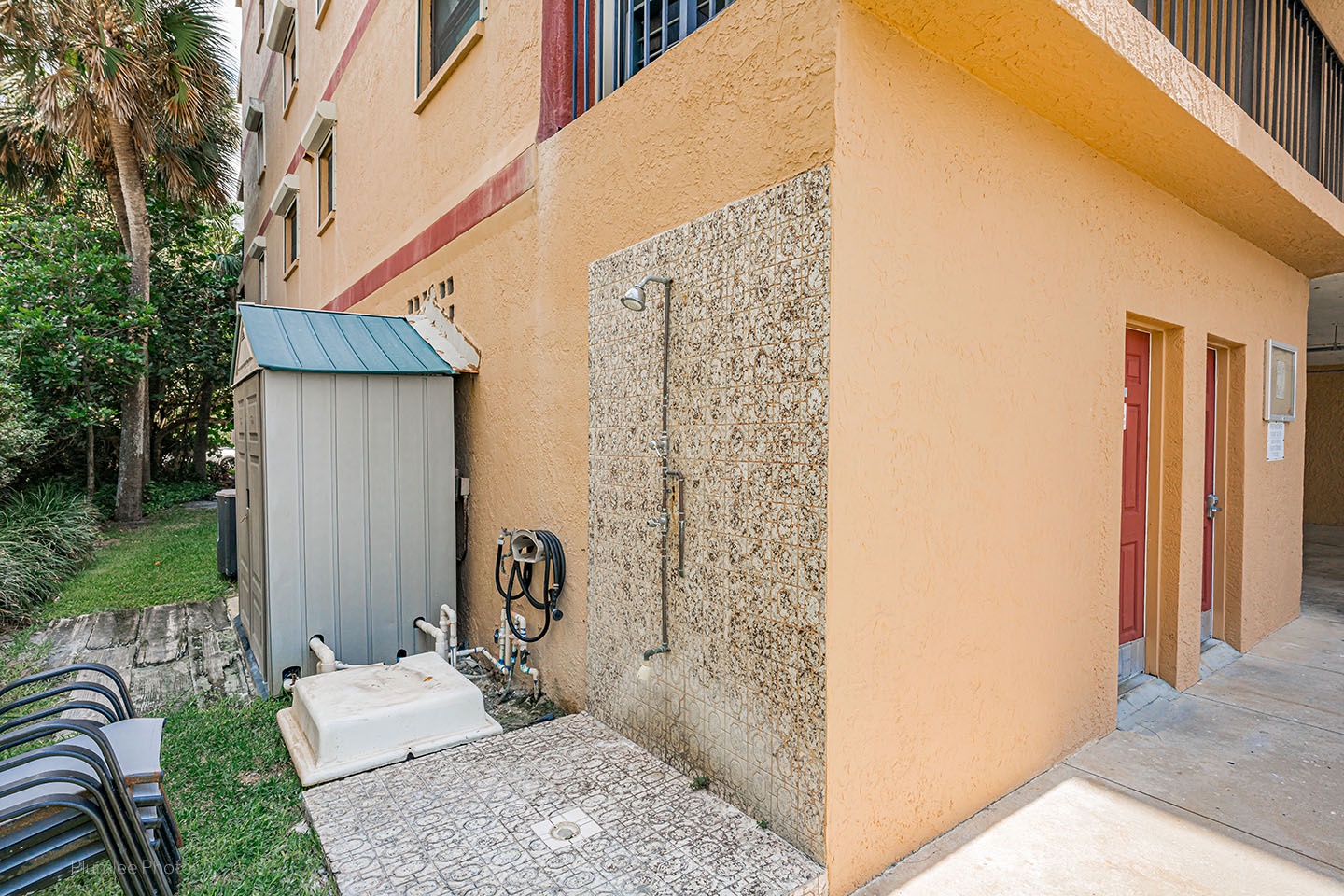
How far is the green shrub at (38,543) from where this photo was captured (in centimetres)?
665

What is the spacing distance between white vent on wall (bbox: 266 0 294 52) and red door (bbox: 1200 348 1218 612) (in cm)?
1280

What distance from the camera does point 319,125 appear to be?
8719 mm

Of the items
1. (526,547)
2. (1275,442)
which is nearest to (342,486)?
(526,547)

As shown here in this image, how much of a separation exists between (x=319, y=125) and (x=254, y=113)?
702 cm

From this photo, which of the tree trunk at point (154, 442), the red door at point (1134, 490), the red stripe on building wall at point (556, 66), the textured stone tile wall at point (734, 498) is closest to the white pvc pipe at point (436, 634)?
the textured stone tile wall at point (734, 498)

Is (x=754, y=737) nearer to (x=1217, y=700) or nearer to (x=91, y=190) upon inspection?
(x=1217, y=700)

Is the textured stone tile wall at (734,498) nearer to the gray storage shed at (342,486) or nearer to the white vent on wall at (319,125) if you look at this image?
the gray storage shed at (342,486)

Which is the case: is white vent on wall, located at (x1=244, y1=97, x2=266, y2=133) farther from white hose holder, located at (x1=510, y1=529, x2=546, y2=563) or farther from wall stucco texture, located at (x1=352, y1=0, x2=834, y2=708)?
white hose holder, located at (x1=510, y1=529, x2=546, y2=563)

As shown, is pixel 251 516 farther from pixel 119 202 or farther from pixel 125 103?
pixel 119 202

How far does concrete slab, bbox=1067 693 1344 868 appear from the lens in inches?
118

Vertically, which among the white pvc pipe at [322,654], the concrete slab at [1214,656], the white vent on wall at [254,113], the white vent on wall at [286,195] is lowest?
the concrete slab at [1214,656]

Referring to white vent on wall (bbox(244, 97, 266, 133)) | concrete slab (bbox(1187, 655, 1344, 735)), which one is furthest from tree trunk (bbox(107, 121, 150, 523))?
concrete slab (bbox(1187, 655, 1344, 735))

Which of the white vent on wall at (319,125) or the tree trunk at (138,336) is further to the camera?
the tree trunk at (138,336)

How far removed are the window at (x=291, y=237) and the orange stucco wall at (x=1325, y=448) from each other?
17.2 meters
